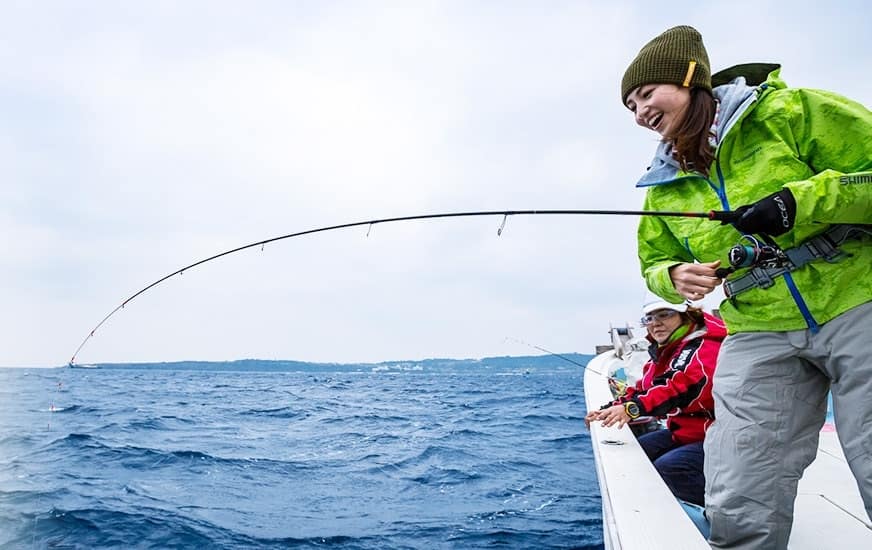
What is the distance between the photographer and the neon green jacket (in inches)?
49.1

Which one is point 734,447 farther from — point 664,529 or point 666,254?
point 666,254

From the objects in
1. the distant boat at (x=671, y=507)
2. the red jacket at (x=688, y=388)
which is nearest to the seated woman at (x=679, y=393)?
the red jacket at (x=688, y=388)

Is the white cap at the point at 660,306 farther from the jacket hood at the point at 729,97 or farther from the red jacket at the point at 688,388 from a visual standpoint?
the jacket hood at the point at 729,97

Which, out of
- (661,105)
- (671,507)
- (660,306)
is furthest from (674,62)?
(660,306)

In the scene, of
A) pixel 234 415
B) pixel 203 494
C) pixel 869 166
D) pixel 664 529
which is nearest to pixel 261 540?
pixel 203 494

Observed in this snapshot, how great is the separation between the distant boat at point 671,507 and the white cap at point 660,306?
620mm

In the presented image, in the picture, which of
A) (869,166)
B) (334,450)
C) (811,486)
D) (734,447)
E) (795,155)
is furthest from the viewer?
(334,450)

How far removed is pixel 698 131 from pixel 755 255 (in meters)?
0.37

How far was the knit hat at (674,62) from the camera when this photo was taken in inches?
58.5

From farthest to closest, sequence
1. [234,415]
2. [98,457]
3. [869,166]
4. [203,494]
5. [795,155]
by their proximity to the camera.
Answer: [234,415], [98,457], [203,494], [795,155], [869,166]

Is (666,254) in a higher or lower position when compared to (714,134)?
lower

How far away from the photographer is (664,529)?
1.31 m

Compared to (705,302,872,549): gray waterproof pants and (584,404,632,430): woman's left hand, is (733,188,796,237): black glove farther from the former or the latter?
(584,404,632,430): woman's left hand

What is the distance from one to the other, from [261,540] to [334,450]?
3.31 meters
